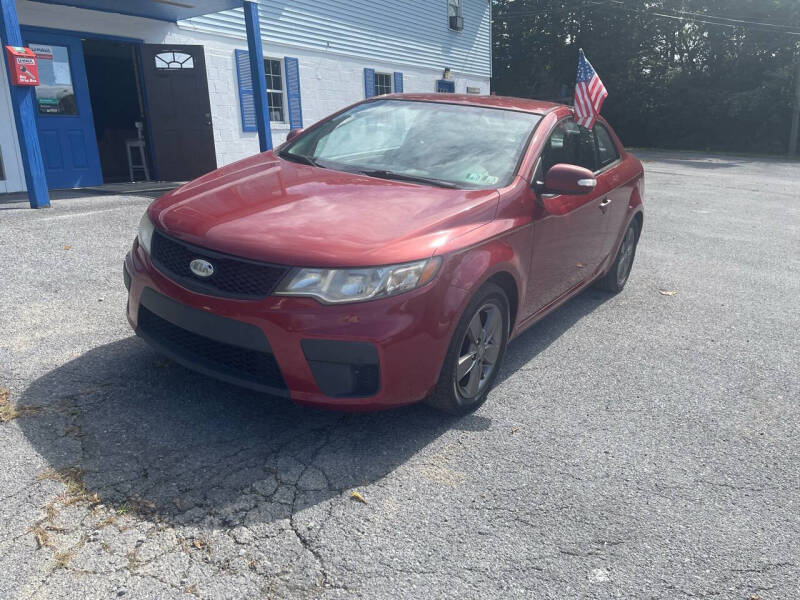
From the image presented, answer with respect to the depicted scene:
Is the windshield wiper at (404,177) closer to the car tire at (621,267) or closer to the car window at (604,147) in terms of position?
the car window at (604,147)

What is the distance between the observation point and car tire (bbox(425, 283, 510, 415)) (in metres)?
3.13

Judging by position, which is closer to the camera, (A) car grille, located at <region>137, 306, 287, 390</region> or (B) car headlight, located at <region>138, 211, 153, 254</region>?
(A) car grille, located at <region>137, 306, 287, 390</region>

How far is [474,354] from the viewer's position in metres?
3.35

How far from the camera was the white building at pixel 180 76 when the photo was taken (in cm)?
1032

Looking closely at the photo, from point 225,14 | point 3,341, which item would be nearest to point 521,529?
point 3,341

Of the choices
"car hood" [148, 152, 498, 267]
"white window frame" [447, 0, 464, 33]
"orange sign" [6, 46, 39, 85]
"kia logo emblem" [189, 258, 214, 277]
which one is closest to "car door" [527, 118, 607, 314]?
"car hood" [148, 152, 498, 267]

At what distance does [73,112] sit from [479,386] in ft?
32.6

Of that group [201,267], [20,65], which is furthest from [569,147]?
[20,65]

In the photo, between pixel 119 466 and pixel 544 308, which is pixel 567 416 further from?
pixel 119 466

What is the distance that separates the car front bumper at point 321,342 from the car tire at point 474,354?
108 millimetres

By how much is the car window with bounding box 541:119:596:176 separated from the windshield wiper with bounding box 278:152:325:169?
1375 mm

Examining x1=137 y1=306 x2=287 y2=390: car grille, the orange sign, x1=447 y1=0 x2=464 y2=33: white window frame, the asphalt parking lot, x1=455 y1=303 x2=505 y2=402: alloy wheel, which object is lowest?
the asphalt parking lot

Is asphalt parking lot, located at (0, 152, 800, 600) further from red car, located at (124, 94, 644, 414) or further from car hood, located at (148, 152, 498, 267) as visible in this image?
car hood, located at (148, 152, 498, 267)

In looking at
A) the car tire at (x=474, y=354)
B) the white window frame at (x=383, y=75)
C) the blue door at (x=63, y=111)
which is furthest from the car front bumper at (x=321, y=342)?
the white window frame at (x=383, y=75)
